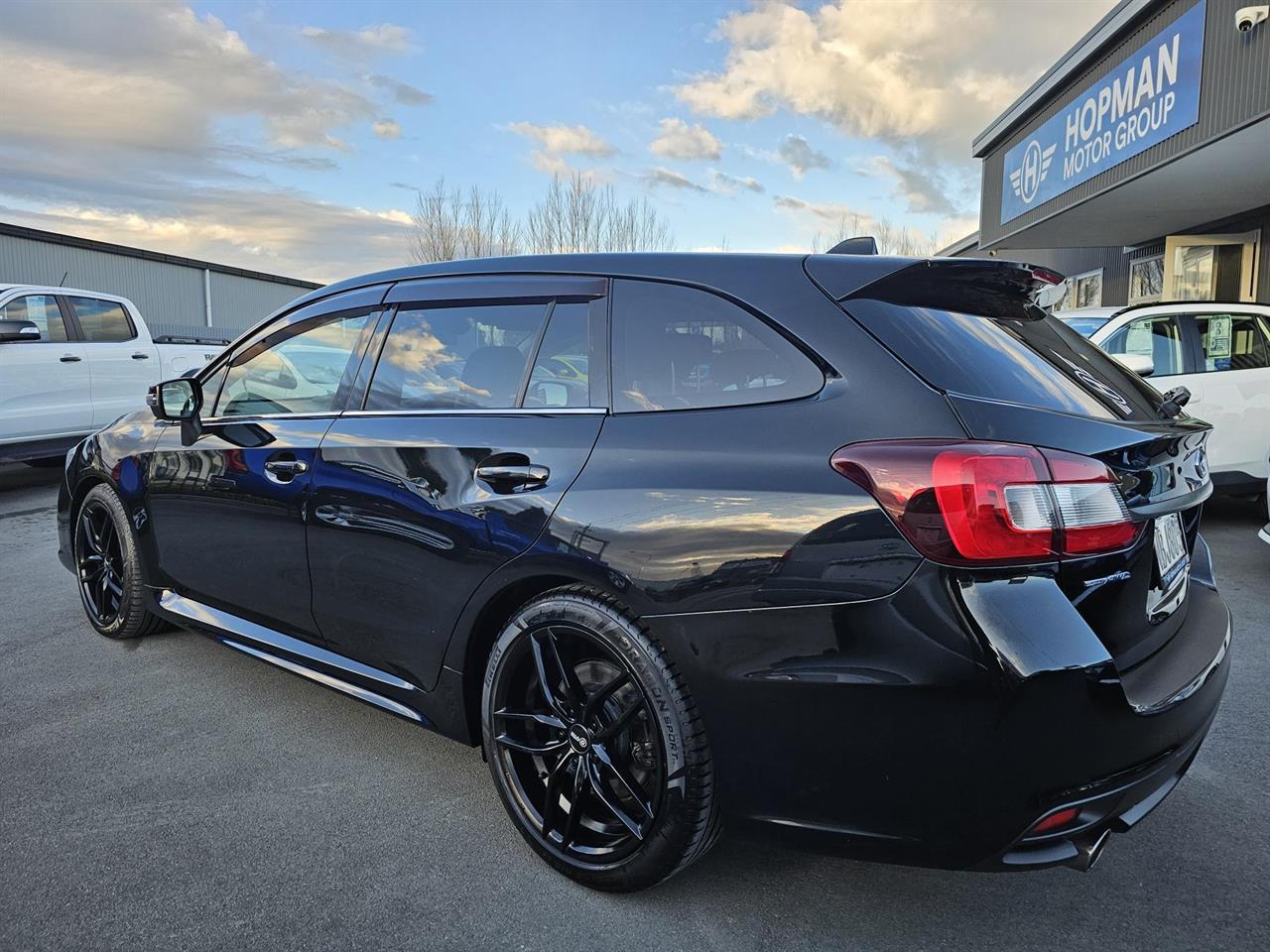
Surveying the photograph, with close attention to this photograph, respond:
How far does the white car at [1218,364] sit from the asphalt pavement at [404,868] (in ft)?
13.5

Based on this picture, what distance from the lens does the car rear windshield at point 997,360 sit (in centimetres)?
198

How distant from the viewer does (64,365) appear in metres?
8.97

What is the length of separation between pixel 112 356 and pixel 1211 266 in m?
15.5

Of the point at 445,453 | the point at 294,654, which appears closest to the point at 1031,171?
the point at 445,453

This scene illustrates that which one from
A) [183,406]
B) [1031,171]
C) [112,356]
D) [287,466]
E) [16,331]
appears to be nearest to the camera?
[287,466]

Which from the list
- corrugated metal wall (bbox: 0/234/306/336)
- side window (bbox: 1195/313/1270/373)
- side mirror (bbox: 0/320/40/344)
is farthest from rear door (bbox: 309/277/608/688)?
corrugated metal wall (bbox: 0/234/306/336)

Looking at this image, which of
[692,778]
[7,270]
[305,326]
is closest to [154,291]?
[7,270]

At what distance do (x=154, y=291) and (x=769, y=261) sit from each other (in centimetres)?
3227

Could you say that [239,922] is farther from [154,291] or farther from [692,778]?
[154,291]

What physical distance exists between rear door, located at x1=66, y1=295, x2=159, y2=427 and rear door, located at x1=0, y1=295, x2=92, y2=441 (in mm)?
126

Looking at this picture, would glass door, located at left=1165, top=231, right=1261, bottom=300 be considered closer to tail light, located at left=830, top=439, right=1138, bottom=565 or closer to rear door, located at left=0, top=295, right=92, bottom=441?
tail light, located at left=830, top=439, right=1138, bottom=565

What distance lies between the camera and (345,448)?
2.84 m

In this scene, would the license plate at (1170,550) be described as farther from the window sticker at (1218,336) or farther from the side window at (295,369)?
the window sticker at (1218,336)

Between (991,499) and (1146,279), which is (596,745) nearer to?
(991,499)
